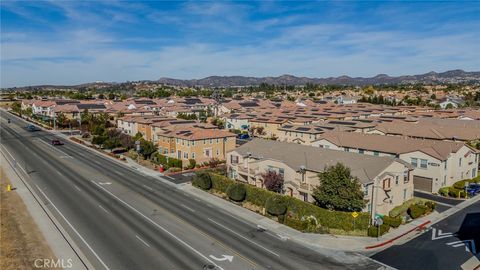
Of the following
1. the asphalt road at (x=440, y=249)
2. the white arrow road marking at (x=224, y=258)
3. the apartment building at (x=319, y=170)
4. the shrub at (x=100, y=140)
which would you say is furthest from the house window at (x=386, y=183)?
the shrub at (x=100, y=140)

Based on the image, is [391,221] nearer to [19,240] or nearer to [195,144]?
[19,240]

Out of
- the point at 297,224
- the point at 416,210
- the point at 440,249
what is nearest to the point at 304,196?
the point at 297,224

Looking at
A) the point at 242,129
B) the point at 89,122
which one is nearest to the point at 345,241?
the point at 242,129

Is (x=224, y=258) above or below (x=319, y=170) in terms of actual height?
below

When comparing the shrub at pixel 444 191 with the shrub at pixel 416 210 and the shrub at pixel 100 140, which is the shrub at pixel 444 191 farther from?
the shrub at pixel 100 140

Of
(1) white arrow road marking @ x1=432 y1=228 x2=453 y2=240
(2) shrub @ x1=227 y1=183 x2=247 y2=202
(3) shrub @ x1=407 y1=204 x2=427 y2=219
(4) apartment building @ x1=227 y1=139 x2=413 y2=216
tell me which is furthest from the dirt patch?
(3) shrub @ x1=407 y1=204 x2=427 y2=219

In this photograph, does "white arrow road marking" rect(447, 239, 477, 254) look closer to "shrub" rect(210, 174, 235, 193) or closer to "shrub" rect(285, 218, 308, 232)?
"shrub" rect(285, 218, 308, 232)
